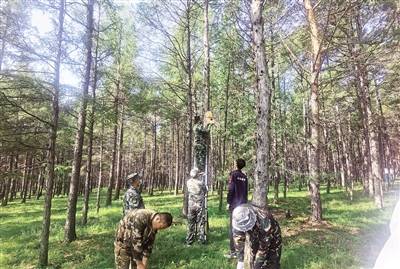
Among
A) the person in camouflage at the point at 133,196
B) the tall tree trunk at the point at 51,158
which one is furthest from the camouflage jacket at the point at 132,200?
the tall tree trunk at the point at 51,158

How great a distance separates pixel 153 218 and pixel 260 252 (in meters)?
1.57

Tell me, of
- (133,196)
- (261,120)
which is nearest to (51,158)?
(133,196)

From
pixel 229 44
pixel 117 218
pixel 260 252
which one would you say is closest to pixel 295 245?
pixel 260 252

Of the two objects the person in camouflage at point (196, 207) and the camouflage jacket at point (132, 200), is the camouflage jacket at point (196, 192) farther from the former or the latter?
the camouflage jacket at point (132, 200)

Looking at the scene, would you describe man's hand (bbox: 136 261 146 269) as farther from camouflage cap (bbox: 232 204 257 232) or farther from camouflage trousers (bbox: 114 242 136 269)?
camouflage cap (bbox: 232 204 257 232)

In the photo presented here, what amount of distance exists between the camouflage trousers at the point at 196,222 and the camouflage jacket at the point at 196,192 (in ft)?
0.47

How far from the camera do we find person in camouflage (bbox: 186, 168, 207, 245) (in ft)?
32.1

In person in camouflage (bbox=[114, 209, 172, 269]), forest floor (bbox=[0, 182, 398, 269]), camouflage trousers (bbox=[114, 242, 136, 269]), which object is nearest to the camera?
person in camouflage (bbox=[114, 209, 172, 269])

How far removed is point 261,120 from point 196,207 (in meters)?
4.02

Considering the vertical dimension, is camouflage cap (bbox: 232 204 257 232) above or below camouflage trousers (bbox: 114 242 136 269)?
above

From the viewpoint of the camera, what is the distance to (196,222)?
998 cm

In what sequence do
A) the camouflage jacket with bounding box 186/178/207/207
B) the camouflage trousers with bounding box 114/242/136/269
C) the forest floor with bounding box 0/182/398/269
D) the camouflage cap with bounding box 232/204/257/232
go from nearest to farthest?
the camouflage cap with bounding box 232/204/257/232
the camouflage trousers with bounding box 114/242/136/269
the forest floor with bounding box 0/182/398/269
the camouflage jacket with bounding box 186/178/207/207

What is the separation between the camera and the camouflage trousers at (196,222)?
9.83 metres

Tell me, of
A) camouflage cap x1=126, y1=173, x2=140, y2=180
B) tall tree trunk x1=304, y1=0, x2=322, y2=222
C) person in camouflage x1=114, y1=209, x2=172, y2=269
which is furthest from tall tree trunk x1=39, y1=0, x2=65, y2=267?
tall tree trunk x1=304, y1=0, x2=322, y2=222
